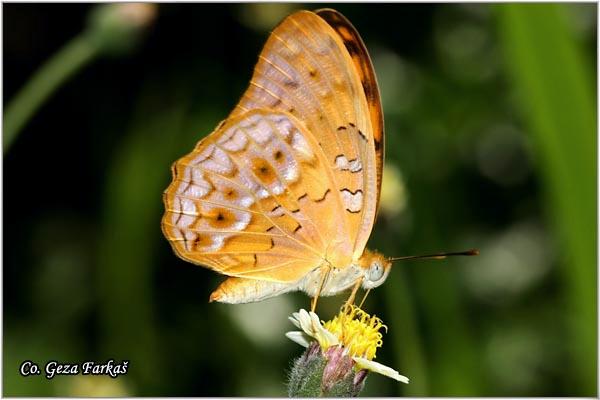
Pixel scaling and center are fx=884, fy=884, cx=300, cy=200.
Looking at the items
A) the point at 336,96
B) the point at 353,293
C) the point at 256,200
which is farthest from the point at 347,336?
the point at 336,96

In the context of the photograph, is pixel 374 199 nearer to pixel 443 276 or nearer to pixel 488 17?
pixel 443 276

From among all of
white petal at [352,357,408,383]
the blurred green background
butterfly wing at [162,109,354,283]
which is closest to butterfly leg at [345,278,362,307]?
butterfly wing at [162,109,354,283]

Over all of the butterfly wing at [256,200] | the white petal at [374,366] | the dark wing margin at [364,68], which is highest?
the dark wing margin at [364,68]

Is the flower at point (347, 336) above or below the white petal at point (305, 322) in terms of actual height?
below

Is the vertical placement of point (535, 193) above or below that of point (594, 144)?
below

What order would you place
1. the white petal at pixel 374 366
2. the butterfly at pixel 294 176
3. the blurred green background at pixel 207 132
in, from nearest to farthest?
1. the white petal at pixel 374 366
2. the butterfly at pixel 294 176
3. the blurred green background at pixel 207 132

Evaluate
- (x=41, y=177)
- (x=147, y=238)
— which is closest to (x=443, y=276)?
(x=147, y=238)

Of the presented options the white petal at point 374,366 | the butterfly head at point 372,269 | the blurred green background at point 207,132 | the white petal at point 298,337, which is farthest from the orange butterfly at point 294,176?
the blurred green background at point 207,132

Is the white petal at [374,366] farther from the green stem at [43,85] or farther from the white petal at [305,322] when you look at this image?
the green stem at [43,85]
